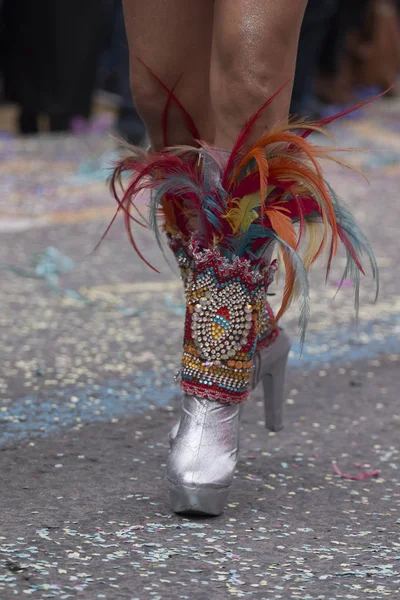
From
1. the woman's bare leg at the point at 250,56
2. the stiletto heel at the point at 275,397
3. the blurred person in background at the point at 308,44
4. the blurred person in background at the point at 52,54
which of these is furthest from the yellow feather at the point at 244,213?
the blurred person in background at the point at 52,54

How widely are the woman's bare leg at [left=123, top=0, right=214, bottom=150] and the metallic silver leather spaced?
51cm

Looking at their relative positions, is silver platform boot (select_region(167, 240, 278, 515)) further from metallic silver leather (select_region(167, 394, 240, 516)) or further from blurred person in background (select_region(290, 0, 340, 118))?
blurred person in background (select_region(290, 0, 340, 118))

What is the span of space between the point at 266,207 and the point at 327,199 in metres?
0.10

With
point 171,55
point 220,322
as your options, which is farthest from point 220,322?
point 171,55

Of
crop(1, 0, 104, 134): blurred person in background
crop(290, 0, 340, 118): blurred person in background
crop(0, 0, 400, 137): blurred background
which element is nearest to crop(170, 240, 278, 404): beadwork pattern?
crop(0, 0, 400, 137): blurred background

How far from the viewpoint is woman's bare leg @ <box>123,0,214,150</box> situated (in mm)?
2041

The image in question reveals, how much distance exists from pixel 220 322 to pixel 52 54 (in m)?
5.68

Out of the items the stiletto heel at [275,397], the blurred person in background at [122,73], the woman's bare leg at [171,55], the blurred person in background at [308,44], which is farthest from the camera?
the blurred person in background at [308,44]

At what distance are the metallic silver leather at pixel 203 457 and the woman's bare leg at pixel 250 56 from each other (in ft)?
1.48

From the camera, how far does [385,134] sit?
7.75 metres

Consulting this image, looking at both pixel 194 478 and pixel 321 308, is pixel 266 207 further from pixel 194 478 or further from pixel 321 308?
pixel 321 308

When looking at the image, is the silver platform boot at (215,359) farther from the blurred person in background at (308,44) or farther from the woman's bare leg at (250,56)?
the blurred person in background at (308,44)

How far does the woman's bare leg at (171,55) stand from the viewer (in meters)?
2.04

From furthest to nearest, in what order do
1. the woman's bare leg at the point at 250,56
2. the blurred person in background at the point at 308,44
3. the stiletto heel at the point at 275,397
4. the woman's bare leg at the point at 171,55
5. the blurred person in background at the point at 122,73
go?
the blurred person in background at the point at 308,44 → the blurred person in background at the point at 122,73 → the stiletto heel at the point at 275,397 → the woman's bare leg at the point at 171,55 → the woman's bare leg at the point at 250,56
